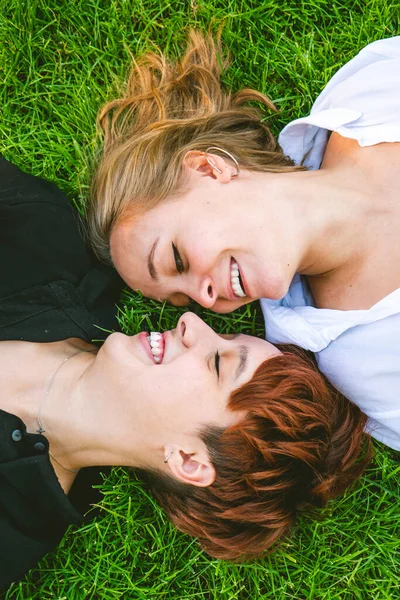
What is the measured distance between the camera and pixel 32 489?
2916 mm

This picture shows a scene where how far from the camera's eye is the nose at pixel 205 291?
2.86 metres

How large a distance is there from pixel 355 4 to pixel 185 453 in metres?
2.90

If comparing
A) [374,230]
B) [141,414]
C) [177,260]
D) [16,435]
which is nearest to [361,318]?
[374,230]

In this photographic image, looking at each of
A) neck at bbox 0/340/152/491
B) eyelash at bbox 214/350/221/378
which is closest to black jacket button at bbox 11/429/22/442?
neck at bbox 0/340/152/491

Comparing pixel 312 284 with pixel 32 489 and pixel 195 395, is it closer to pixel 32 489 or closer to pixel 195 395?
pixel 195 395

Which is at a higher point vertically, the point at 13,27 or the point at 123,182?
the point at 13,27

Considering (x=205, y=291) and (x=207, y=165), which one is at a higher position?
(x=207, y=165)

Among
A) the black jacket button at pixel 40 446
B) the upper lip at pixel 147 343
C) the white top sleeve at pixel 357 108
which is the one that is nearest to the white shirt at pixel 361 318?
the white top sleeve at pixel 357 108

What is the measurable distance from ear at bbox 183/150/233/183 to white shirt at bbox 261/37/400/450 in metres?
0.63

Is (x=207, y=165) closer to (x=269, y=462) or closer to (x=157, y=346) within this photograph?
(x=157, y=346)

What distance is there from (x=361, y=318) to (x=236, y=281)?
69 cm

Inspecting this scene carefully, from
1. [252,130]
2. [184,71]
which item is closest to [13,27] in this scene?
[184,71]

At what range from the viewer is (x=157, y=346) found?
2.83 meters

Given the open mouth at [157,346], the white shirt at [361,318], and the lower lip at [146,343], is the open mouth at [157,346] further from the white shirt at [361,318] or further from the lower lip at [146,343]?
the white shirt at [361,318]
